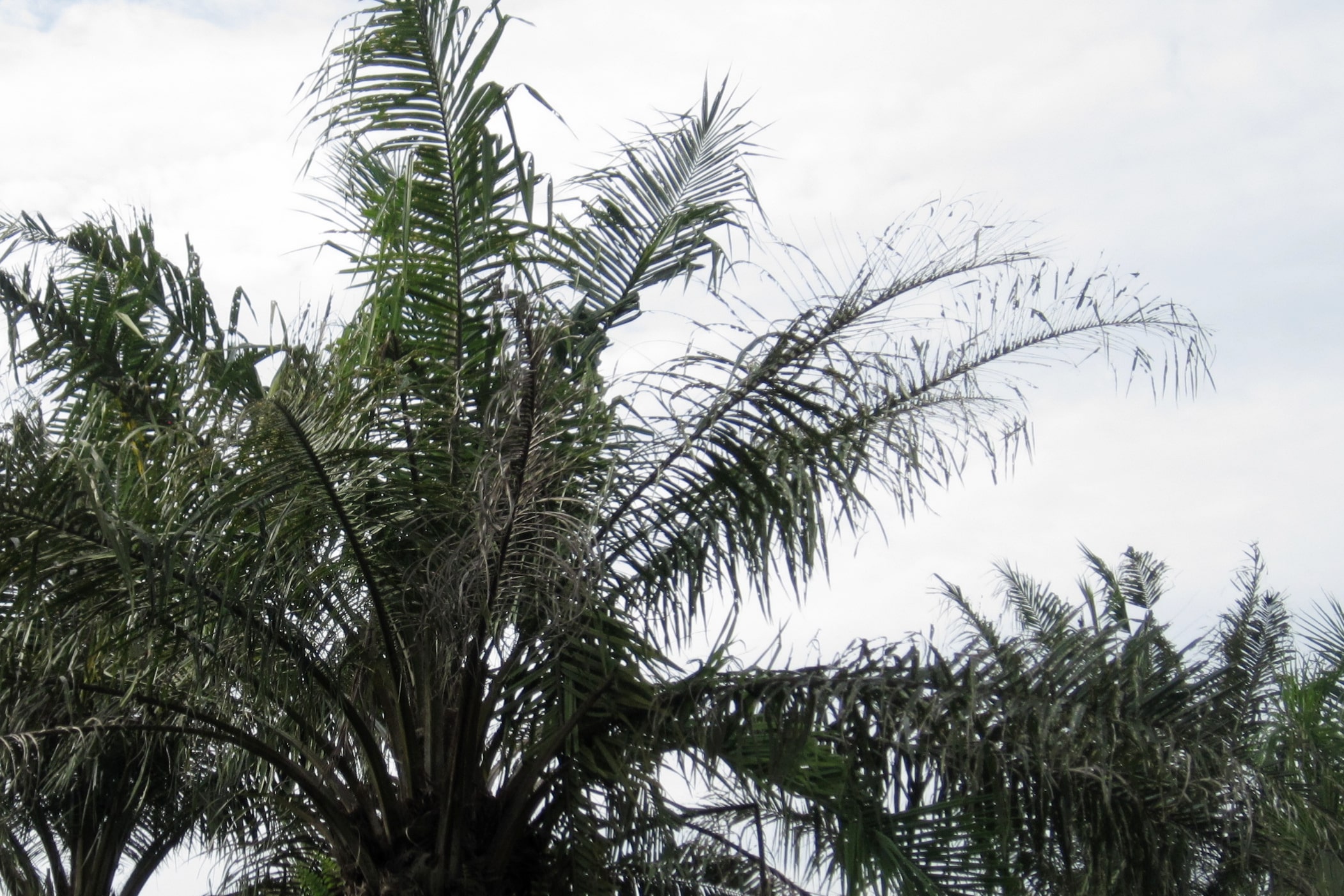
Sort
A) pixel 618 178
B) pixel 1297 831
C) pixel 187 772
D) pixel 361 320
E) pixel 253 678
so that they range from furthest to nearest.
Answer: pixel 187 772
pixel 618 178
pixel 361 320
pixel 253 678
pixel 1297 831

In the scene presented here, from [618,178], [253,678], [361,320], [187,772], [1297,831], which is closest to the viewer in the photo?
[1297,831]

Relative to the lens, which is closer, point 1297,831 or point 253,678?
point 1297,831

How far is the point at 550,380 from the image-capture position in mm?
4496

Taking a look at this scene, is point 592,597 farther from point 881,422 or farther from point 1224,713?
point 1224,713

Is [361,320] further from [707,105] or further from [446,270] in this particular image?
[707,105]

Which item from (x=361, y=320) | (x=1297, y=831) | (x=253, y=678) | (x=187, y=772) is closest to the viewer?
(x=1297, y=831)

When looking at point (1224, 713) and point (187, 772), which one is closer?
point (1224, 713)

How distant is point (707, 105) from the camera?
616cm

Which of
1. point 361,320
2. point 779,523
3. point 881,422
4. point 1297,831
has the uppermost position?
point 361,320

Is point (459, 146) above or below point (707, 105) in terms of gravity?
below

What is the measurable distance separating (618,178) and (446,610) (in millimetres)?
2543

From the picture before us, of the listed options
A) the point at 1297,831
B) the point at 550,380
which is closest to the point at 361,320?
the point at 550,380

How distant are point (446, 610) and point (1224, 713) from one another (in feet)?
8.52

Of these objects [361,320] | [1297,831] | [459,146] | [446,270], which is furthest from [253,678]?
[1297,831]
